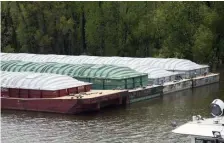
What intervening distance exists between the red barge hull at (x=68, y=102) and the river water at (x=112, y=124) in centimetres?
74

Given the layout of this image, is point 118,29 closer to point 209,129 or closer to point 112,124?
point 112,124

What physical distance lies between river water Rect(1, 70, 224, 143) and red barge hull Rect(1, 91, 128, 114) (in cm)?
74

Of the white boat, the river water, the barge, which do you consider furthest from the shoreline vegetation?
the white boat

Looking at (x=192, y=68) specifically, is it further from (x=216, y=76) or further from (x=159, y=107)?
(x=159, y=107)

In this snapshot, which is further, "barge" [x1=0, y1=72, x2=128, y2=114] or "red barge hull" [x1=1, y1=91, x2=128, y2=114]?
"barge" [x1=0, y1=72, x2=128, y2=114]

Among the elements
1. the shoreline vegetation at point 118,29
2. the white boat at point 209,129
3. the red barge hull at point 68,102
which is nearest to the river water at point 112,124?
the red barge hull at point 68,102

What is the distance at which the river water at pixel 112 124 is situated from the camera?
36344 mm

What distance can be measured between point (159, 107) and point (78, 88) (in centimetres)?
679

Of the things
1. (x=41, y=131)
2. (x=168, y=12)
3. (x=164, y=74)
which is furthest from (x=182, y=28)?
(x=41, y=131)

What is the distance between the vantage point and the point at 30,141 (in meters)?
36.2

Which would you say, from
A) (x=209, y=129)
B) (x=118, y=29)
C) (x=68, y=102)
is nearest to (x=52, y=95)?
(x=68, y=102)

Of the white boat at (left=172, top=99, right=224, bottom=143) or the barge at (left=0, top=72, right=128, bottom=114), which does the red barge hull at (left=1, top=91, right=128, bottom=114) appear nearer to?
the barge at (left=0, top=72, right=128, bottom=114)

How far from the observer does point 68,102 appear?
146 feet

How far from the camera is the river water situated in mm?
36344
